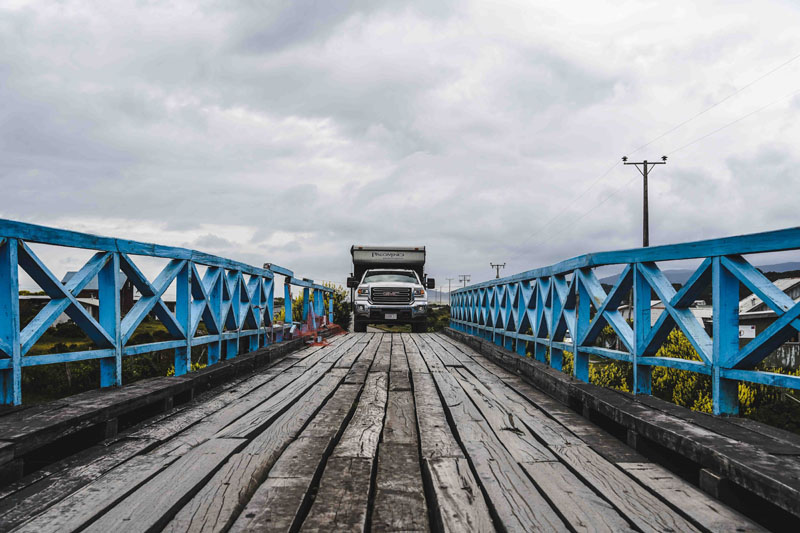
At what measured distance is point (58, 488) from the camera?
2.60 metres

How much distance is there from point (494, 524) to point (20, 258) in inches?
124

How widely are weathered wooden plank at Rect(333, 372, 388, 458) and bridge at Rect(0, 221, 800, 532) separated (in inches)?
1.1

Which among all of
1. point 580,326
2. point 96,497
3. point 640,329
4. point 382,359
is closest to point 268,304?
point 382,359

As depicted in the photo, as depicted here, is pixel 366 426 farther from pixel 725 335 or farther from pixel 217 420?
pixel 725 335

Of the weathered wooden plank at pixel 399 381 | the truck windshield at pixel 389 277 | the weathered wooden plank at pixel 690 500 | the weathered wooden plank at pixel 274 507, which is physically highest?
the truck windshield at pixel 389 277

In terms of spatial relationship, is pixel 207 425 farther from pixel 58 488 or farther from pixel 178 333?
pixel 178 333

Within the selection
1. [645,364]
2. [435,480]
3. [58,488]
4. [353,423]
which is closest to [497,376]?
[645,364]

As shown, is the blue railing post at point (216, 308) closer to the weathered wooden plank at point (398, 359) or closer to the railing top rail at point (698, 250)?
the weathered wooden plank at point (398, 359)

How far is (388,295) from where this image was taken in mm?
16469

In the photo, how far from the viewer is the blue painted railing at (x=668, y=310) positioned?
10.3ft

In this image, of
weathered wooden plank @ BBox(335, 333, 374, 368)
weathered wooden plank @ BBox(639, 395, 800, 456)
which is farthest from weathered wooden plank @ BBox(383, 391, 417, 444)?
weathered wooden plank @ BBox(335, 333, 374, 368)

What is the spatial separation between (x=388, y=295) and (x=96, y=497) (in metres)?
14.1

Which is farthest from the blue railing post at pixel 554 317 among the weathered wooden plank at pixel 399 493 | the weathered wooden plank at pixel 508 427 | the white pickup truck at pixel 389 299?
the white pickup truck at pixel 389 299

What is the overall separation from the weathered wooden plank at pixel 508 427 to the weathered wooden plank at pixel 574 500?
18 centimetres
